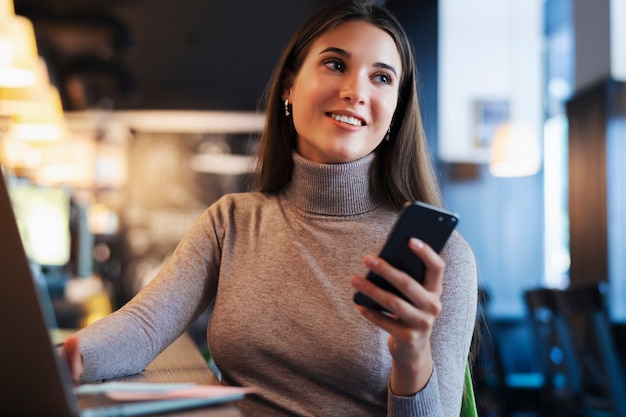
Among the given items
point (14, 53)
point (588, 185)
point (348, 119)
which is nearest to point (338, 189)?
point (348, 119)

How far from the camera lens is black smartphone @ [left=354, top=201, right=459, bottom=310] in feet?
3.12

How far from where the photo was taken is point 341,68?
1.51m

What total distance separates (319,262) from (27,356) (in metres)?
0.77

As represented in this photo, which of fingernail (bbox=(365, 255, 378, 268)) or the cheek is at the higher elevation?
the cheek

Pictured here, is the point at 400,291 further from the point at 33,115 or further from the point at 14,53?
the point at 33,115

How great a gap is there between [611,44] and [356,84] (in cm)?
481

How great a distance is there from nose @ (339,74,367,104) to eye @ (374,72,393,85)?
0.04m

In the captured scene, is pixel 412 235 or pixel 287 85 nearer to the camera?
pixel 412 235

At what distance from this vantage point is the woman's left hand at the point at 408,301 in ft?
3.14

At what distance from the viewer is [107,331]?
4.01ft

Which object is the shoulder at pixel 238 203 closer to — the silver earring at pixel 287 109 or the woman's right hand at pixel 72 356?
the silver earring at pixel 287 109

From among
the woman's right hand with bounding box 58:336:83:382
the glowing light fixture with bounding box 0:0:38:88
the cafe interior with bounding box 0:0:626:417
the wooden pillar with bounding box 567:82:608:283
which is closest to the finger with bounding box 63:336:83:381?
the woman's right hand with bounding box 58:336:83:382

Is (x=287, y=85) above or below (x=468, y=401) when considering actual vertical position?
above

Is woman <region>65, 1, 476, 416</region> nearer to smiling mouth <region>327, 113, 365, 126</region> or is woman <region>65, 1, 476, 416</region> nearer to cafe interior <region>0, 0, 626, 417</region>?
smiling mouth <region>327, 113, 365, 126</region>
